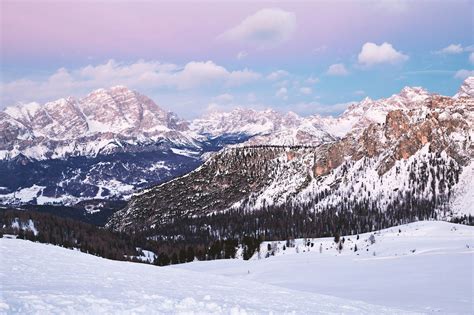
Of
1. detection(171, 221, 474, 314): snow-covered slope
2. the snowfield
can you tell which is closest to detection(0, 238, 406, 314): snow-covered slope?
the snowfield

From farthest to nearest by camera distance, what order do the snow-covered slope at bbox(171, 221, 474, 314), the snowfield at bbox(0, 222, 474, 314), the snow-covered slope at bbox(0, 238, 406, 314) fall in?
the snow-covered slope at bbox(171, 221, 474, 314) < the snowfield at bbox(0, 222, 474, 314) < the snow-covered slope at bbox(0, 238, 406, 314)

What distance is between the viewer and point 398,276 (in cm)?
3572

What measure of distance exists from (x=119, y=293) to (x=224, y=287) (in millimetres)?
7967

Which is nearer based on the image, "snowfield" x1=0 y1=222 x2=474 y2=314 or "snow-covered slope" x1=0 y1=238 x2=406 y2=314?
"snow-covered slope" x1=0 y1=238 x2=406 y2=314

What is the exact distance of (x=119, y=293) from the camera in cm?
1911

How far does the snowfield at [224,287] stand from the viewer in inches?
666

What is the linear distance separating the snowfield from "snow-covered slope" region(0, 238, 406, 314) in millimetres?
37

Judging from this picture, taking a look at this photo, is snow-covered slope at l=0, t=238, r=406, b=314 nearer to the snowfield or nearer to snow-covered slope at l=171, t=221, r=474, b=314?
the snowfield

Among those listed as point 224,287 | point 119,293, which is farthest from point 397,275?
point 119,293

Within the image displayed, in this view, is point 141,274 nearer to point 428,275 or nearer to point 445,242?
point 428,275

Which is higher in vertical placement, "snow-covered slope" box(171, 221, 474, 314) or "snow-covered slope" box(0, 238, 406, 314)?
"snow-covered slope" box(0, 238, 406, 314)

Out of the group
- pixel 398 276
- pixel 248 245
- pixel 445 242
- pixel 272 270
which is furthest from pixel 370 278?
pixel 248 245

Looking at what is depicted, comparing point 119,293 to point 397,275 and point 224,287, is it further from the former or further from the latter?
point 397,275

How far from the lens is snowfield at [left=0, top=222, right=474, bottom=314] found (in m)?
16.9
